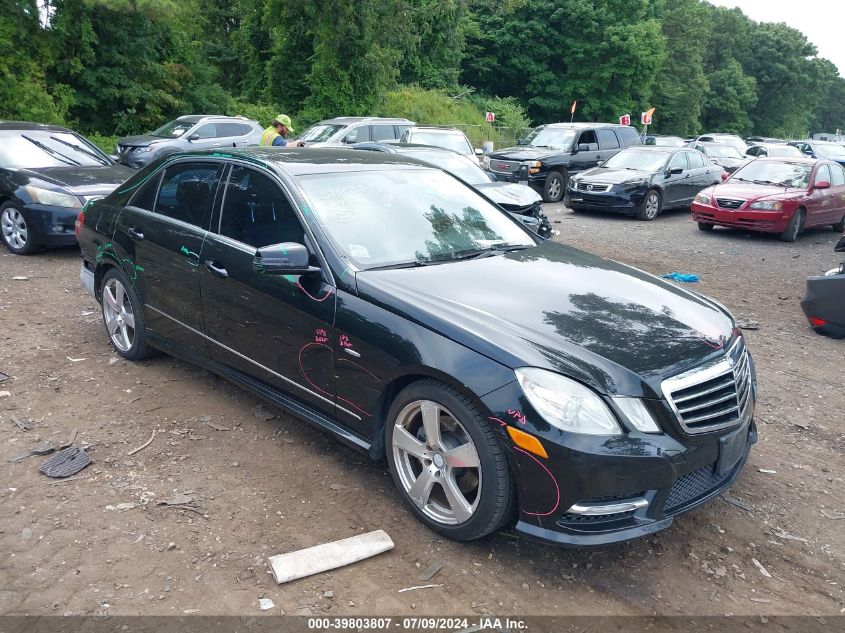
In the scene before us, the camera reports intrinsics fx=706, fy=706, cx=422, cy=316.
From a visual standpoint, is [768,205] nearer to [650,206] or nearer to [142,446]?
[650,206]

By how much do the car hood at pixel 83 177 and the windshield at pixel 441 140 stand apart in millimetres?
7894

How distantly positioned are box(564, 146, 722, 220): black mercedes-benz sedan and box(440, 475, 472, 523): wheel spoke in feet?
41.2

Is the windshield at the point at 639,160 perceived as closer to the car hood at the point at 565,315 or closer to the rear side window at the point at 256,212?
the car hood at the point at 565,315

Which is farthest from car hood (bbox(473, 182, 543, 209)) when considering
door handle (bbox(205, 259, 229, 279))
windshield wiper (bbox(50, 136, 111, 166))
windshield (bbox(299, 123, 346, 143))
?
windshield (bbox(299, 123, 346, 143))

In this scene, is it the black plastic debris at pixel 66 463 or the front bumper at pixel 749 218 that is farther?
the front bumper at pixel 749 218

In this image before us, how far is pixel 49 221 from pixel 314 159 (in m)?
5.54

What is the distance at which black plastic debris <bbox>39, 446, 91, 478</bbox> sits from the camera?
3.92m

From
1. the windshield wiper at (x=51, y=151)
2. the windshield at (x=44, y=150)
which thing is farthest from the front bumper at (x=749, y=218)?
the windshield wiper at (x=51, y=151)

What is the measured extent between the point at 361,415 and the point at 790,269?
30.4 ft

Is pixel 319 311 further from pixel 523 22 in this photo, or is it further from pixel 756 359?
pixel 523 22

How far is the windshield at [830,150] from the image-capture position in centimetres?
2905

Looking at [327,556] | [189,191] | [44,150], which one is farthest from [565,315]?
[44,150]

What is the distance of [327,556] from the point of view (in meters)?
3.24

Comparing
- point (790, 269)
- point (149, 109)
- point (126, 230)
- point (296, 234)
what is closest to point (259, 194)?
point (296, 234)
